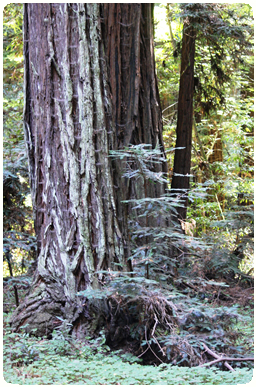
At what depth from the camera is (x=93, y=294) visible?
3301mm

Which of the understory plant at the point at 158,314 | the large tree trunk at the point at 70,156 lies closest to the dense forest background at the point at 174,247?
the understory plant at the point at 158,314

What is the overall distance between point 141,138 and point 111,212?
4.24ft

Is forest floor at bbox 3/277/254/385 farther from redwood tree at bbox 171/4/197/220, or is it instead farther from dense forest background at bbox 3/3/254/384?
redwood tree at bbox 171/4/197/220

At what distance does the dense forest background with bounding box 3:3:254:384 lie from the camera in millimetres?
3346

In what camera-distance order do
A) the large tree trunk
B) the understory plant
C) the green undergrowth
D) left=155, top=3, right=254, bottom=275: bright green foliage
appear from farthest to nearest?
left=155, top=3, right=254, bottom=275: bright green foliage
the large tree trunk
the understory plant
the green undergrowth

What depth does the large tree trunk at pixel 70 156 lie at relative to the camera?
3732 mm

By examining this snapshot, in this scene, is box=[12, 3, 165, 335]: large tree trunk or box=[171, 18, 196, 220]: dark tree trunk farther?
box=[171, 18, 196, 220]: dark tree trunk

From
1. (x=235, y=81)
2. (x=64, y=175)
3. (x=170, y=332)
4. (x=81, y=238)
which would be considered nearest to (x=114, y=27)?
(x=64, y=175)

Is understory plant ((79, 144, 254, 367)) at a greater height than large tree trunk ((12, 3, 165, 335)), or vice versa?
large tree trunk ((12, 3, 165, 335))

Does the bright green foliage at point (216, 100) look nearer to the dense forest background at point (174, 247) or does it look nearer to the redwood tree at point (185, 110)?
the dense forest background at point (174, 247)

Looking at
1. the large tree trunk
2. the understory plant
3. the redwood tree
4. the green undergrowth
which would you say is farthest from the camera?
the redwood tree

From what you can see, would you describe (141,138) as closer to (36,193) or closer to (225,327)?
(36,193)

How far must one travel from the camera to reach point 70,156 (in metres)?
3.88

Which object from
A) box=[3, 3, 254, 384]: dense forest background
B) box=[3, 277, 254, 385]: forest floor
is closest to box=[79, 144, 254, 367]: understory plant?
box=[3, 3, 254, 384]: dense forest background
